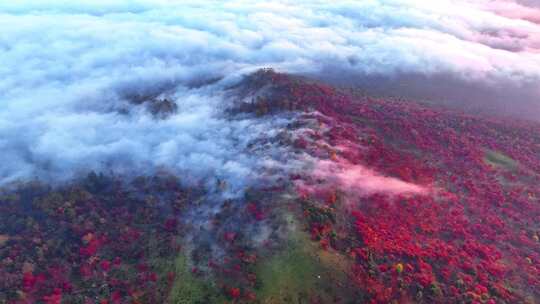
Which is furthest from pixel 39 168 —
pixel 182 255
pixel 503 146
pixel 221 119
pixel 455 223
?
pixel 503 146

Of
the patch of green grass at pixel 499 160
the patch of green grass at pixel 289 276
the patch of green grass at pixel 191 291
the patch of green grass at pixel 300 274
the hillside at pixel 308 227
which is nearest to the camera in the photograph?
the patch of green grass at pixel 300 274

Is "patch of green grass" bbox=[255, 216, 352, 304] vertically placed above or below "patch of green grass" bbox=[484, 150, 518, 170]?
below

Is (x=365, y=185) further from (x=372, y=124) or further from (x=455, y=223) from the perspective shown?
(x=372, y=124)

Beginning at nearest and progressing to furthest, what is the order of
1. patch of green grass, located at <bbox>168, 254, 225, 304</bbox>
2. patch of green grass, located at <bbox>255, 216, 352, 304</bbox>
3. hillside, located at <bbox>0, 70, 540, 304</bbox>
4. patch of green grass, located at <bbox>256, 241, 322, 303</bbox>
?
patch of green grass, located at <bbox>255, 216, 352, 304</bbox> < patch of green grass, located at <bbox>256, 241, 322, 303</bbox> < patch of green grass, located at <bbox>168, 254, 225, 304</bbox> < hillside, located at <bbox>0, 70, 540, 304</bbox>

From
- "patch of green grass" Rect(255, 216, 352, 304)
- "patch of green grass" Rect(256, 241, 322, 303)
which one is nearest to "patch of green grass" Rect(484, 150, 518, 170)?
"patch of green grass" Rect(255, 216, 352, 304)

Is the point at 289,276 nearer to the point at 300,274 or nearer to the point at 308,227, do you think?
the point at 300,274

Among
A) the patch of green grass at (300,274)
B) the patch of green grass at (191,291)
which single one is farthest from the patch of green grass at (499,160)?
the patch of green grass at (191,291)

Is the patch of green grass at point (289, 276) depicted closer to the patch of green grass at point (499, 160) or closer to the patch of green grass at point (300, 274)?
the patch of green grass at point (300, 274)

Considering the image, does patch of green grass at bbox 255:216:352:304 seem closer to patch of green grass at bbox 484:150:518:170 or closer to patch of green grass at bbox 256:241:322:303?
patch of green grass at bbox 256:241:322:303
